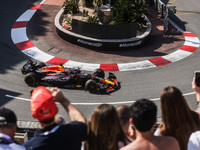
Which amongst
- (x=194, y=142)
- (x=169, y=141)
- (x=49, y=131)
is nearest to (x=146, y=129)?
(x=169, y=141)

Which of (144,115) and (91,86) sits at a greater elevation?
(144,115)

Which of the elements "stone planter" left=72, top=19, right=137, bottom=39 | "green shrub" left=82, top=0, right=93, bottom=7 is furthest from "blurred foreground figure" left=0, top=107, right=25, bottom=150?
"green shrub" left=82, top=0, right=93, bottom=7

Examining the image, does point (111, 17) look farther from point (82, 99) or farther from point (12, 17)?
point (82, 99)

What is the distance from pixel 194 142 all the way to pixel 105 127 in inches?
50.6

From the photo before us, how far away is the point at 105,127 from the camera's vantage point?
3.55m

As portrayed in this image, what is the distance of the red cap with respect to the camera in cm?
334

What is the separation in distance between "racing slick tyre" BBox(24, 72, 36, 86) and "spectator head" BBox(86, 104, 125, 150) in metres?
7.09

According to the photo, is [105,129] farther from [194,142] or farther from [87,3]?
[87,3]

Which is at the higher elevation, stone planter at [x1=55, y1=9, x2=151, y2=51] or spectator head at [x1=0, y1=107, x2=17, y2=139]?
spectator head at [x1=0, y1=107, x2=17, y2=139]

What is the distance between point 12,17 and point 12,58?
6.05 m

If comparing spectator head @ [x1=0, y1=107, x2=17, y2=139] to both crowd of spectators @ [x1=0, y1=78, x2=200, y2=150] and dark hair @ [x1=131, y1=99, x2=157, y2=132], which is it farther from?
dark hair @ [x1=131, y1=99, x2=157, y2=132]

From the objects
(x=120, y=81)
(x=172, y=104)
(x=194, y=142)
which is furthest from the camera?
(x=120, y=81)

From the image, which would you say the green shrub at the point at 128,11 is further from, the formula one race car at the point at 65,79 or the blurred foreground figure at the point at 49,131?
the blurred foreground figure at the point at 49,131

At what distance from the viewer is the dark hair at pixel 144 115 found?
344 cm
